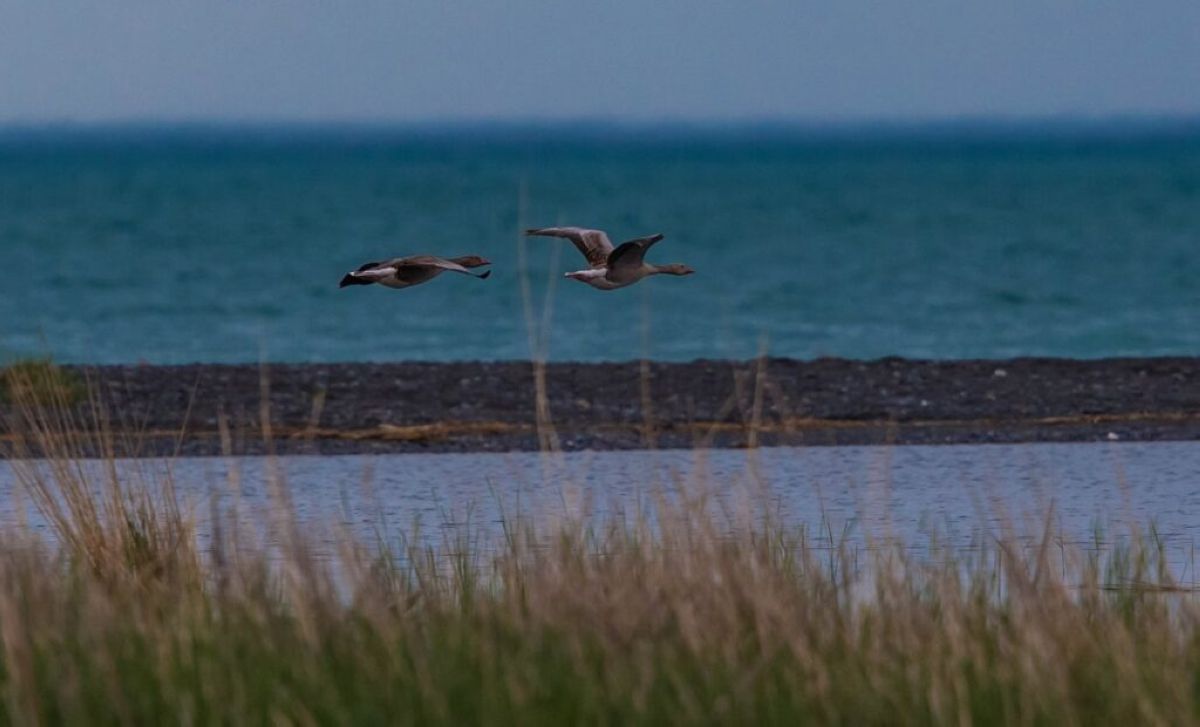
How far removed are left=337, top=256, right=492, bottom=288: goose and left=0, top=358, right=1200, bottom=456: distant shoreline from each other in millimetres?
9702

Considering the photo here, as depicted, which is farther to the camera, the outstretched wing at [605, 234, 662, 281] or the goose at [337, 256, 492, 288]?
the outstretched wing at [605, 234, 662, 281]

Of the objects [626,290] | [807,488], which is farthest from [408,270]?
[626,290]

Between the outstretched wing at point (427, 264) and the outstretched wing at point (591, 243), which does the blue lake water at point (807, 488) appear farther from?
the outstretched wing at point (427, 264)

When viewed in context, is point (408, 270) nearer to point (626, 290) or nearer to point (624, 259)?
point (624, 259)

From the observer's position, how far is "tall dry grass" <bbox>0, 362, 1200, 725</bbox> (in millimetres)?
6520

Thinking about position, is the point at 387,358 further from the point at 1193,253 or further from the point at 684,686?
the point at 1193,253

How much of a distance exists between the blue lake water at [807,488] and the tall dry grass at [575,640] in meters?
1.88

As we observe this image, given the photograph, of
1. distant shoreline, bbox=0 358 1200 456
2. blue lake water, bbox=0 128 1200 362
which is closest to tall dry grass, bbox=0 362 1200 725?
blue lake water, bbox=0 128 1200 362

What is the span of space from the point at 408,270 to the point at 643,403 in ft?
38.2

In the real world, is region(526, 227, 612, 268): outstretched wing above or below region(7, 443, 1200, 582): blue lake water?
above

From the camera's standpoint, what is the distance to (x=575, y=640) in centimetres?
689

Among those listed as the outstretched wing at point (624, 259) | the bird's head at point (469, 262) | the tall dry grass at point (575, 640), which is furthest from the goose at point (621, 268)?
the tall dry grass at point (575, 640)

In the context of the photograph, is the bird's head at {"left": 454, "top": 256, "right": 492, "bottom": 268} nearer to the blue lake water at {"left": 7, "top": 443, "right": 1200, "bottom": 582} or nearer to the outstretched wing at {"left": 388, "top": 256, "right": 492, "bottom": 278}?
the outstretched wing at {"left": 388, "top": 256, "right": 492, "bottom": 278}

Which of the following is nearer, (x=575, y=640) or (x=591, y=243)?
(x=591, y=243)
